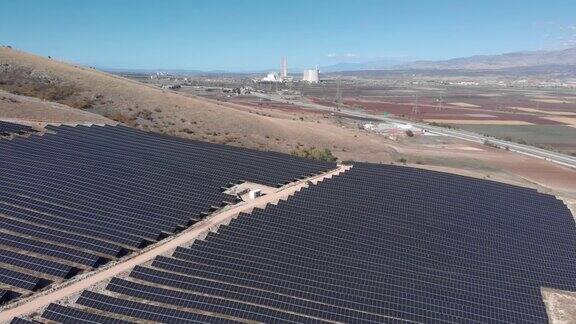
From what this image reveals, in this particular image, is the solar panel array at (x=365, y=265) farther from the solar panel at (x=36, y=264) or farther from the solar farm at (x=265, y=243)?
the solar panel at (x=36, y=264)

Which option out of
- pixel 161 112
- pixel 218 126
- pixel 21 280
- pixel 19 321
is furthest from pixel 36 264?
pixel 161 112

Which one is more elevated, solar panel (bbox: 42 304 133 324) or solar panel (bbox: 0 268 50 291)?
solar panel (bbox: 0 268 50 291)

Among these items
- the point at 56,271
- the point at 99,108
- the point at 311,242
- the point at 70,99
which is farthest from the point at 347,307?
the point at 70,99

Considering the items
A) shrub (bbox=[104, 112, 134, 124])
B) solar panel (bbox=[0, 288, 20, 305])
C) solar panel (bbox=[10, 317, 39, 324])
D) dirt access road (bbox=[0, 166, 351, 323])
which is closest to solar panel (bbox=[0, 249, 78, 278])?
dirt access road (bbox=[0, 166, 351, 323])

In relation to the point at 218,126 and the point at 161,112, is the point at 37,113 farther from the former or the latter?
the point at 218,126

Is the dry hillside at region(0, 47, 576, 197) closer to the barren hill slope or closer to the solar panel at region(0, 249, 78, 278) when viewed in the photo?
the barren hill slope

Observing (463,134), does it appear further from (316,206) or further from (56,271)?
(56,271)
